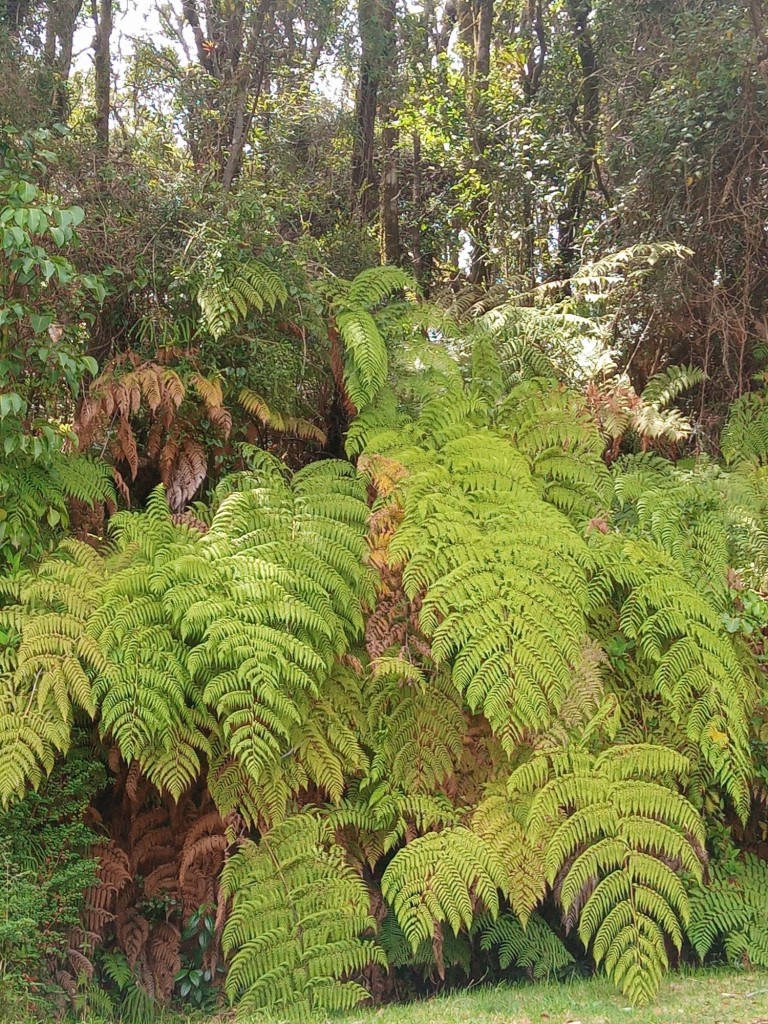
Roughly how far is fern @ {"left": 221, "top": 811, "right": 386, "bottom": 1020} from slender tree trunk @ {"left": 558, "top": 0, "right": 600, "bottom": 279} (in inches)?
253

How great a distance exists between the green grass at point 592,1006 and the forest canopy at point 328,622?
18 cm

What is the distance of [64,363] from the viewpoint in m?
4.58

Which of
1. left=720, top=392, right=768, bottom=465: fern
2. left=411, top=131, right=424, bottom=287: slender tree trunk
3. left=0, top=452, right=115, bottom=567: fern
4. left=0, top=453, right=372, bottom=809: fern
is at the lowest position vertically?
left=0, top=453, right=372, bottom=809: fern

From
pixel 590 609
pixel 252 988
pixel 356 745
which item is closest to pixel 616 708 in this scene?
pixel 590 609

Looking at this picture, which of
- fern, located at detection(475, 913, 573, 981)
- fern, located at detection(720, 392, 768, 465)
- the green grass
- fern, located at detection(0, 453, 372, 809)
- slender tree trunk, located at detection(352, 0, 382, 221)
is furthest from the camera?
slender tree trunk, located at detection(352, 0, 382, 221)

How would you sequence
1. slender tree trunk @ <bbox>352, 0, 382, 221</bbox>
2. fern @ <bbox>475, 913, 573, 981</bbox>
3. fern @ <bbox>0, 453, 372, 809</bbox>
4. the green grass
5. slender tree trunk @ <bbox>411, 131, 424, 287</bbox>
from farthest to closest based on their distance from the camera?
slender tree trunk @ <bbox>411, 131, 424, 287</bbox> < slender tree trunk @ <bbox>352, 0, 382, 221</bbox> < fern @ <bbox>475, 913, 573, 981</bbox> < fern @ <bbox>0, 453, 372, 809</bbox> < the green grass

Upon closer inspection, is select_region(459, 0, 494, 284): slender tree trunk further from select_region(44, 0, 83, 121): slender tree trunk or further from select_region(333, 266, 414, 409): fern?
select_region(44, 0, 83, 121): slender tree trunk

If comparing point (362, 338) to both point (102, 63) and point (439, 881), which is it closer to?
point (439, 881)

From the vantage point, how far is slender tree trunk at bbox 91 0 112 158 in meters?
6.89

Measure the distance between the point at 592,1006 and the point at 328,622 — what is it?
2038 mm

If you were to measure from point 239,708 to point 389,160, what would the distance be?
22.7 feet

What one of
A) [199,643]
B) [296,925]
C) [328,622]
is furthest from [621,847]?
[199,643]

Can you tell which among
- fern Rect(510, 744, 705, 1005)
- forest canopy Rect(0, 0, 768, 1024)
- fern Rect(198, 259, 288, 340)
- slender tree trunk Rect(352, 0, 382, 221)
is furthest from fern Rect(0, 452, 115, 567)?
slender tree trunk Rect(352, 0, 382, 221)

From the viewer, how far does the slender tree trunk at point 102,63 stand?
689 centimetres
